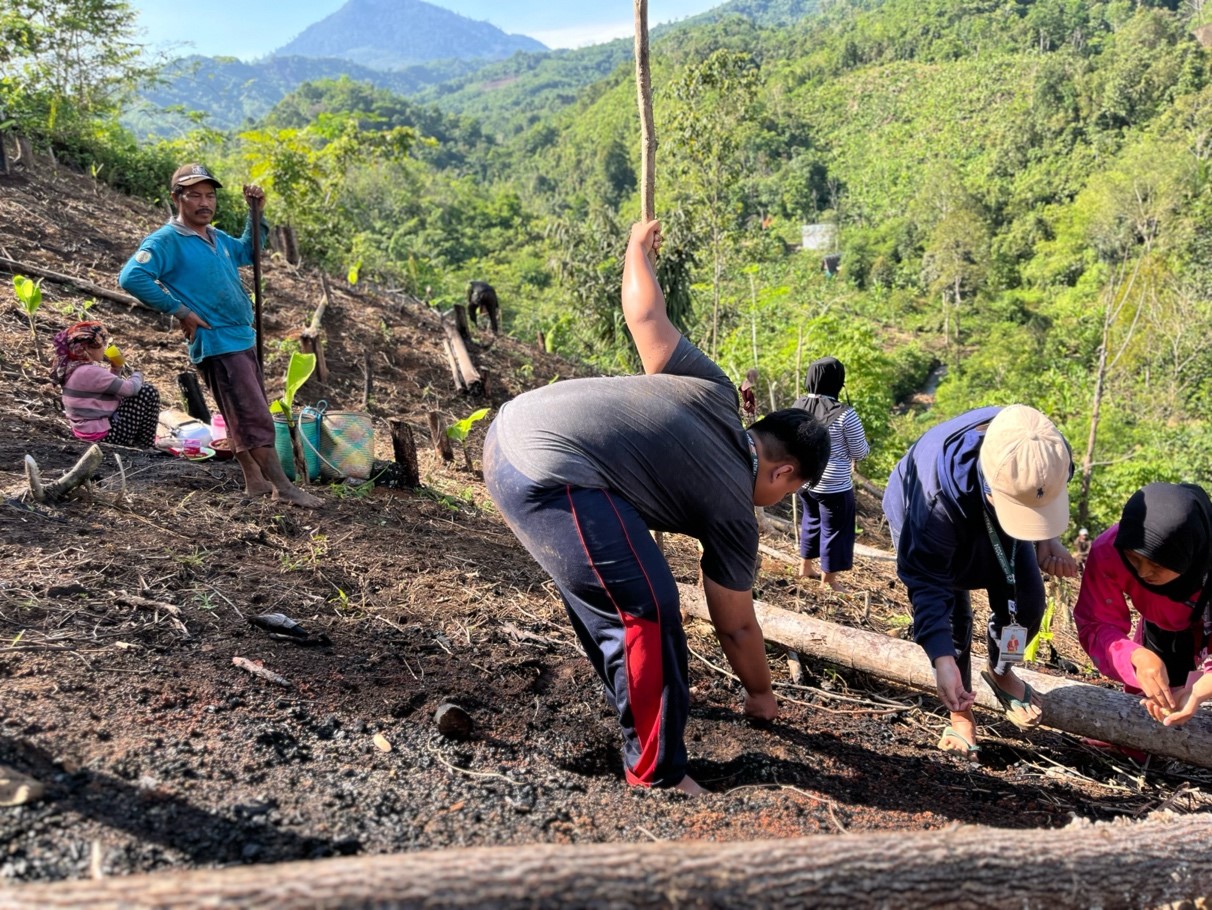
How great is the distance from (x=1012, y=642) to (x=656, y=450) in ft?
5.10

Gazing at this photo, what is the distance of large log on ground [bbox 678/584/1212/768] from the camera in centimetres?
273

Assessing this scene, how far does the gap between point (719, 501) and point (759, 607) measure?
5.18 feet

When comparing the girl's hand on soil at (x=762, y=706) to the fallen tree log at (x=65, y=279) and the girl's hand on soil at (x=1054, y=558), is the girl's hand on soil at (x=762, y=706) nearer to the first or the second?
the girl's hand on soil at (x=1054, y=558)

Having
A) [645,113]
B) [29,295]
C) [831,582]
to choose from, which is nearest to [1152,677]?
[831,582]

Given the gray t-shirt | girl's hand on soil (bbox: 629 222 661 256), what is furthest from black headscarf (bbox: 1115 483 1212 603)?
girl's hand on soil (bbox: 629 222 661 256)

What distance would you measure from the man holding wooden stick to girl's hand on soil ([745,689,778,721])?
52 centimetres

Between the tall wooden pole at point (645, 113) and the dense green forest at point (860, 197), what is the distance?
4.38 meters

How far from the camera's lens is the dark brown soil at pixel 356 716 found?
74.3 inches

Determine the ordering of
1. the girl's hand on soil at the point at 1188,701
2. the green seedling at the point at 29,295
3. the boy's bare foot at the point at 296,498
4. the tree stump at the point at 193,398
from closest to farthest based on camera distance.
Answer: the girl's hand on soil at the point at 1188,701
the boy's bare foot at the point at 296,498
the tree stump at the point at 193,398
the green seedling at the point at 29,295

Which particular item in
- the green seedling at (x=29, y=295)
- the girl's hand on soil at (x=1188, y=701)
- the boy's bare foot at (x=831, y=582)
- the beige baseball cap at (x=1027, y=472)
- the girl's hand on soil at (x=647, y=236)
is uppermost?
the girl's hand on soil at (x=647, y=236)

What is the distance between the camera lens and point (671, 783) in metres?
2.26

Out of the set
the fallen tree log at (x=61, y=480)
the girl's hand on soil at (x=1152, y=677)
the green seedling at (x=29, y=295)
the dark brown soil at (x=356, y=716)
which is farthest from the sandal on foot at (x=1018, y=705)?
the green seedling at (x=29, y=295)

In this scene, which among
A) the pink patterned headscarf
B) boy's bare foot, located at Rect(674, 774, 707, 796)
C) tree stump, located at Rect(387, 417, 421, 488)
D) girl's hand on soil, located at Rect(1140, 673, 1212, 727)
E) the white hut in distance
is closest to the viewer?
boy's bare foot, located at Rect(674, 774, 707, 796)

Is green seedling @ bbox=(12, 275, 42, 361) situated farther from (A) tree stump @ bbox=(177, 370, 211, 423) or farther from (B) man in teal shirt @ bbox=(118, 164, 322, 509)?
(B) man in teal shirt @ bbox=(118, 164, 322, 509)
